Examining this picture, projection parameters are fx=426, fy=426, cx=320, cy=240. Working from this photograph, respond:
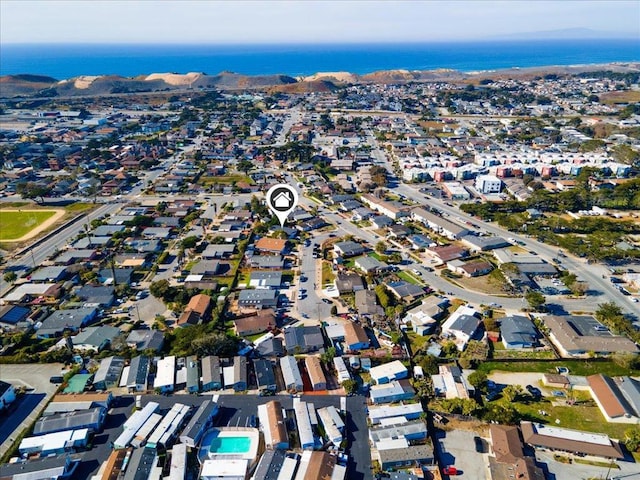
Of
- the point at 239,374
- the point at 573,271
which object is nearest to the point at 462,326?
the point at 573,271

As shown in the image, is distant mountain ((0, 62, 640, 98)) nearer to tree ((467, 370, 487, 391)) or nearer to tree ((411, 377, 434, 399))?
tree ((411, 377, 434, 399))

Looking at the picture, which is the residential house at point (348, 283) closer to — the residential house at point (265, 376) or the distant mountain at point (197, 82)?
the residential house at point (265, 376)

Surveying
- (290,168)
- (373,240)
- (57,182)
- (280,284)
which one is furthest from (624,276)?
(57,182)

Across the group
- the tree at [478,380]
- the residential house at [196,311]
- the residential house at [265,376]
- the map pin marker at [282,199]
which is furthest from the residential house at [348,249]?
the tree at [478,380]

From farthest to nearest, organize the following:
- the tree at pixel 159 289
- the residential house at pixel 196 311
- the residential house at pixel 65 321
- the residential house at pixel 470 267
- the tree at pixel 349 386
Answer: the residential house at pixel 470 267, the tree at pixel 159 289, the residential house at pixel 196 311, the residential house at pixel 65 321, the tree at pixel 349 386

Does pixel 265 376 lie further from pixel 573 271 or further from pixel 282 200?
pixel 573 271

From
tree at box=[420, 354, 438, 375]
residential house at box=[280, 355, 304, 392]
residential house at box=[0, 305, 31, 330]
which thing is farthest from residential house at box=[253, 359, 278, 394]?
residential house at box=[0, 305, 31, 330]
